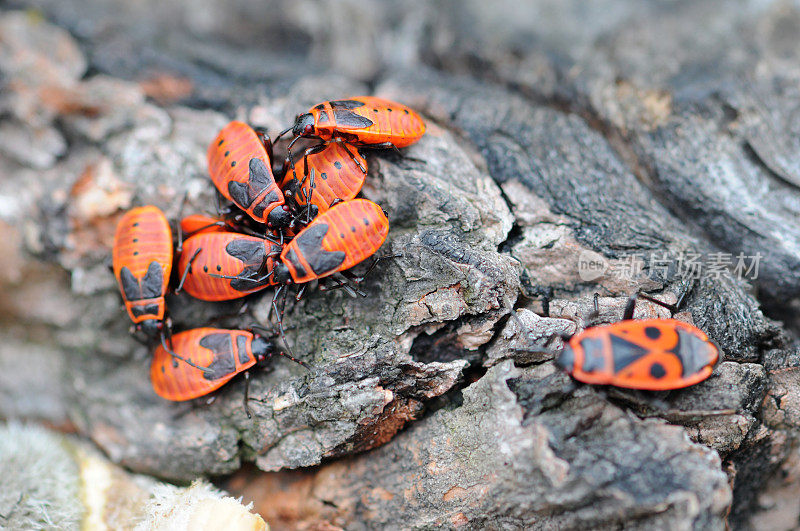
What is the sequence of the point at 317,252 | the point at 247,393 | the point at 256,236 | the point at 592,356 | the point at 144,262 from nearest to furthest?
the point at 592,356 < the point at 317,252 < the point at 247,393 < the point at 144,262 < the point at 256,236

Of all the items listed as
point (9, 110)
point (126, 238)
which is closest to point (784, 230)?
point (126, 238)

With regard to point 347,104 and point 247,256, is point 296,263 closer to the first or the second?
point 247,256

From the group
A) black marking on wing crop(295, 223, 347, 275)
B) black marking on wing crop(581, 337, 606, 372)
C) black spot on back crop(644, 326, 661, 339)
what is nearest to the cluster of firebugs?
black marking on wing crop(295, 223, 347, 275)

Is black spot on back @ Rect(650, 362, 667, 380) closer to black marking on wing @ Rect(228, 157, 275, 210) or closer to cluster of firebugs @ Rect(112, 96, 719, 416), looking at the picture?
cluster of firebugs @ Rect(112, 96, 719, 416)

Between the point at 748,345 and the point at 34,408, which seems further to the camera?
the point at 34,408

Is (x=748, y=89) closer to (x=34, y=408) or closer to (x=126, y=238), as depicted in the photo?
(x=126, y=238)

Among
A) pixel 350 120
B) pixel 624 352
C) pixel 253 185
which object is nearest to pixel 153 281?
pixel 253 185
